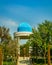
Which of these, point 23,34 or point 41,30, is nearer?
point 41,30

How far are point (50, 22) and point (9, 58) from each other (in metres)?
8.91

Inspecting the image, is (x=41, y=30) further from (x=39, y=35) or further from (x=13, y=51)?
(x=13, y=51)

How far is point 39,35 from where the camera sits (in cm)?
3812

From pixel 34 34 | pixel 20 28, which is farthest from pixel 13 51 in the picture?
pixel 20 28

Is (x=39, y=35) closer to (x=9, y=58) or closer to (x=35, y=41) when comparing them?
(x=35, y=41)

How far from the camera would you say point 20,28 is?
43.3m

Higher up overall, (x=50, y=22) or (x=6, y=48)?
(x=50, y=22)

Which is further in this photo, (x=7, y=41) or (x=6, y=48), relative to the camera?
(x=7, y=41)

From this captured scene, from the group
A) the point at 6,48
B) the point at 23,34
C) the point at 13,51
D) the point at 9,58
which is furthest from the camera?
the point at 23,34

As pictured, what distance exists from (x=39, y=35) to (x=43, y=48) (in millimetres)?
2121

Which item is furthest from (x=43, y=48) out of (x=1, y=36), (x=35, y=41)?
(x=1, y=36)

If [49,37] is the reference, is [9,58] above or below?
below

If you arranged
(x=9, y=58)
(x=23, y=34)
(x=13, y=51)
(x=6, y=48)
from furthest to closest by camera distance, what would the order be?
(x=23, y=34) < (x=9, y=58) < (x=13, y=51) < (x=6, y=48)

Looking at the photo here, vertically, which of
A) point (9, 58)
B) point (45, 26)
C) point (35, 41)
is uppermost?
point (45, 26)
